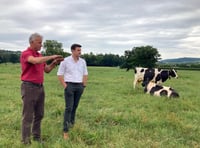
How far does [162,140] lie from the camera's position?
5949 millimetres

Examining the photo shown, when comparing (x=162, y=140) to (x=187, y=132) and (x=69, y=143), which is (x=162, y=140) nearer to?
(x=187, y=132)

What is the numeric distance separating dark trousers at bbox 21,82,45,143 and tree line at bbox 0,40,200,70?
32957 mm

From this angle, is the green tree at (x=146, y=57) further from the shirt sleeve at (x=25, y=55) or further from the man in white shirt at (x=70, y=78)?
the shirt sleeve at (x=25, y=55)

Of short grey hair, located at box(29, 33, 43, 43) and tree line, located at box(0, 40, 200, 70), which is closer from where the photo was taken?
short grey hair, located at box(29, 33, 43, 43)

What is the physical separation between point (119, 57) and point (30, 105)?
88075 mm

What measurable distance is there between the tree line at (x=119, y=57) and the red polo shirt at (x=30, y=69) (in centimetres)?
3312

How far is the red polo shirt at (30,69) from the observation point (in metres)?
5.31

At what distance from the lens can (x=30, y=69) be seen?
5.39m

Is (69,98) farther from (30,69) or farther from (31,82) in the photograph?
(30,69)

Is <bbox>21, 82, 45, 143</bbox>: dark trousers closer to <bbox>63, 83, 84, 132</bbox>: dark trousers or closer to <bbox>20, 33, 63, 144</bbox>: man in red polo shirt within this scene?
<bbox>20, 33, 63, 144</bbox>: man in red polo shirt

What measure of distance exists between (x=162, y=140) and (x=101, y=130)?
130cm

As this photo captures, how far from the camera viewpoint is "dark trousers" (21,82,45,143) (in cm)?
541

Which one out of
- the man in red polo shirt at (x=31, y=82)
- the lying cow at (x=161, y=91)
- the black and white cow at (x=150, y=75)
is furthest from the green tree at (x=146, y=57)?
the man in red polo shirt at (x=31, y=82)

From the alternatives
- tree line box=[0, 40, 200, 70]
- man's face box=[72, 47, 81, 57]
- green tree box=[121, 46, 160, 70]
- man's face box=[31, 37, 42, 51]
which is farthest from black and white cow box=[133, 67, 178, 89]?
green tree box=[121, 46, 160, 70]
